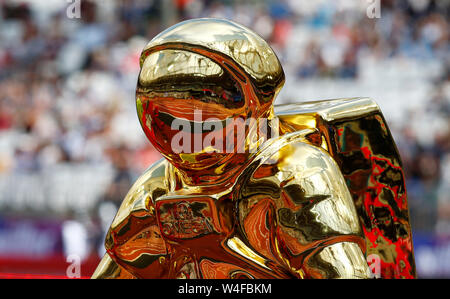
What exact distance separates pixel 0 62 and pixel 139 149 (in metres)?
2.19

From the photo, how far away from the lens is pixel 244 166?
902 mm

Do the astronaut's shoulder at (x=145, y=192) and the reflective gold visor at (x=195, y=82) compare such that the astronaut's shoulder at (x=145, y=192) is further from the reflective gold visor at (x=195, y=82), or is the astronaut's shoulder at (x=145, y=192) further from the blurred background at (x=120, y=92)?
the blurred background at (x=120, y=92)

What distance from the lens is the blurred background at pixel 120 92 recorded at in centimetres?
426

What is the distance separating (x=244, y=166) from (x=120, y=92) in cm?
468

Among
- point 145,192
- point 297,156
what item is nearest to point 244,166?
point 297,156

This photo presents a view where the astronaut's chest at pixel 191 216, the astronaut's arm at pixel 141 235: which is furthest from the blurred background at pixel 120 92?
the astronaut's chest at pixel 191 216

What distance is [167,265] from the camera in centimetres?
100

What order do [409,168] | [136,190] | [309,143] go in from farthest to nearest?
[409,168] < [136,190] < [309,143]

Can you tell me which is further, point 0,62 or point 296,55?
point 0,62

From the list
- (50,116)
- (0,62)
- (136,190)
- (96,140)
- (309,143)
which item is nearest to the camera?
(309,143)

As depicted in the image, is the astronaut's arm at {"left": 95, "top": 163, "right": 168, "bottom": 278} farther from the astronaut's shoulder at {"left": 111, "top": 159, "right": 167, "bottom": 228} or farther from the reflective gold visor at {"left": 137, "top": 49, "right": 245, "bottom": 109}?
the reflective gold visor at {"left": 137, "top": 49, "right": 245, "bottom": 109}
